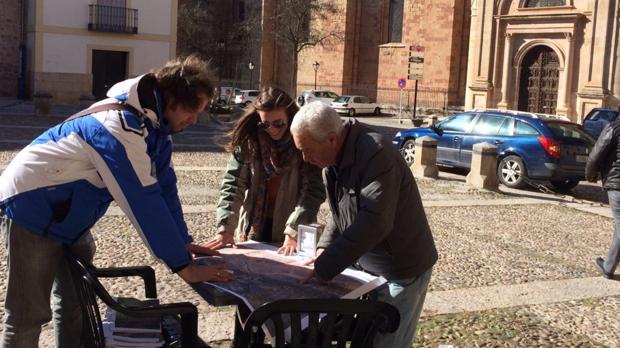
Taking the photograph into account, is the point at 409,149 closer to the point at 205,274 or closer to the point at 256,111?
the point at 256,111

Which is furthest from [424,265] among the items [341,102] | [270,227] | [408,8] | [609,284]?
[408,8]

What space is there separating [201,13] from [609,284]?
47209mm

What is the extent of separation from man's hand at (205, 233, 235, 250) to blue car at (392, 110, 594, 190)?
1058 centimetres

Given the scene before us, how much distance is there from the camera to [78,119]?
288 cm

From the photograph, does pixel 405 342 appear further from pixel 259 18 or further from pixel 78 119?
pixel 259 18

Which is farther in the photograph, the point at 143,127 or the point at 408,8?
the point at 408,8

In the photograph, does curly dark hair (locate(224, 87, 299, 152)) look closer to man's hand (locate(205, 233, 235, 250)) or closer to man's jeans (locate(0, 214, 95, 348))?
man's hand (locate(205, 233, 235, 250))

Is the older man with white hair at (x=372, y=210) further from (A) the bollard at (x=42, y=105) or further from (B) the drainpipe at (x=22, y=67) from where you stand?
(B) the drainpipe at (x=22, y=67)

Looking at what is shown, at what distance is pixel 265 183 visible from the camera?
4.13 metres

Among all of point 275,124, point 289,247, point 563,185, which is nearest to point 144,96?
point 275,124

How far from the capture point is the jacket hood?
9.50 ft

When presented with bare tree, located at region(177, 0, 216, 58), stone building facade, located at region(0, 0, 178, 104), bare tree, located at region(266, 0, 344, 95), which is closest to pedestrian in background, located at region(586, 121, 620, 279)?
stone building facade, located at region(0, 0, 178, 104)

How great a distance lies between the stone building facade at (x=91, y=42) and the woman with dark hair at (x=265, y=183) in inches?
1077

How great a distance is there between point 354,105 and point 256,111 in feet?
119
